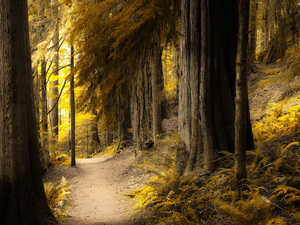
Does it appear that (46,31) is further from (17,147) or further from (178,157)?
(178,157)

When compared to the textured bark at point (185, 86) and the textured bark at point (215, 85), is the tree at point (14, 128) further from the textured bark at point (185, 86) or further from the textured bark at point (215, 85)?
the textured bark at point (215, 85)

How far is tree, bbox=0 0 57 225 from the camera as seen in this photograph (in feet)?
11.4

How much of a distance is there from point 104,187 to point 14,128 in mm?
5442

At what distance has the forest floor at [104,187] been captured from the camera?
5109mm

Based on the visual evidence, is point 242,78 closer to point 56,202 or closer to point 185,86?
point 185,86

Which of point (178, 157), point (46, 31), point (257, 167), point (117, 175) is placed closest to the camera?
point (257, 167)

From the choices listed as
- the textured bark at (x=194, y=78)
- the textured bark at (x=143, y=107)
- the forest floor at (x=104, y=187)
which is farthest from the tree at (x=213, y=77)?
the textured bark at (x=143, y=107)

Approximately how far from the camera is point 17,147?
356cm

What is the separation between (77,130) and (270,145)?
1731 centimetres

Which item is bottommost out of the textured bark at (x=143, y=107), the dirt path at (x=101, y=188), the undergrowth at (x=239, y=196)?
the dirt path at (x=101, y=188)

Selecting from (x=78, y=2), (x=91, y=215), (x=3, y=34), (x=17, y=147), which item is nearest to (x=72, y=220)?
(x=91, y=215)

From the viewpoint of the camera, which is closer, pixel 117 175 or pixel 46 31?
Answer: pixel 46 31

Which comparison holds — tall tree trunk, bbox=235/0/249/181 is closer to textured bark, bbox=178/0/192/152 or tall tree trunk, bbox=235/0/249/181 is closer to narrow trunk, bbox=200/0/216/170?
narrow trunk, bbox=200/0/216/170

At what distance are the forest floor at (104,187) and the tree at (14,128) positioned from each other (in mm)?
1131
